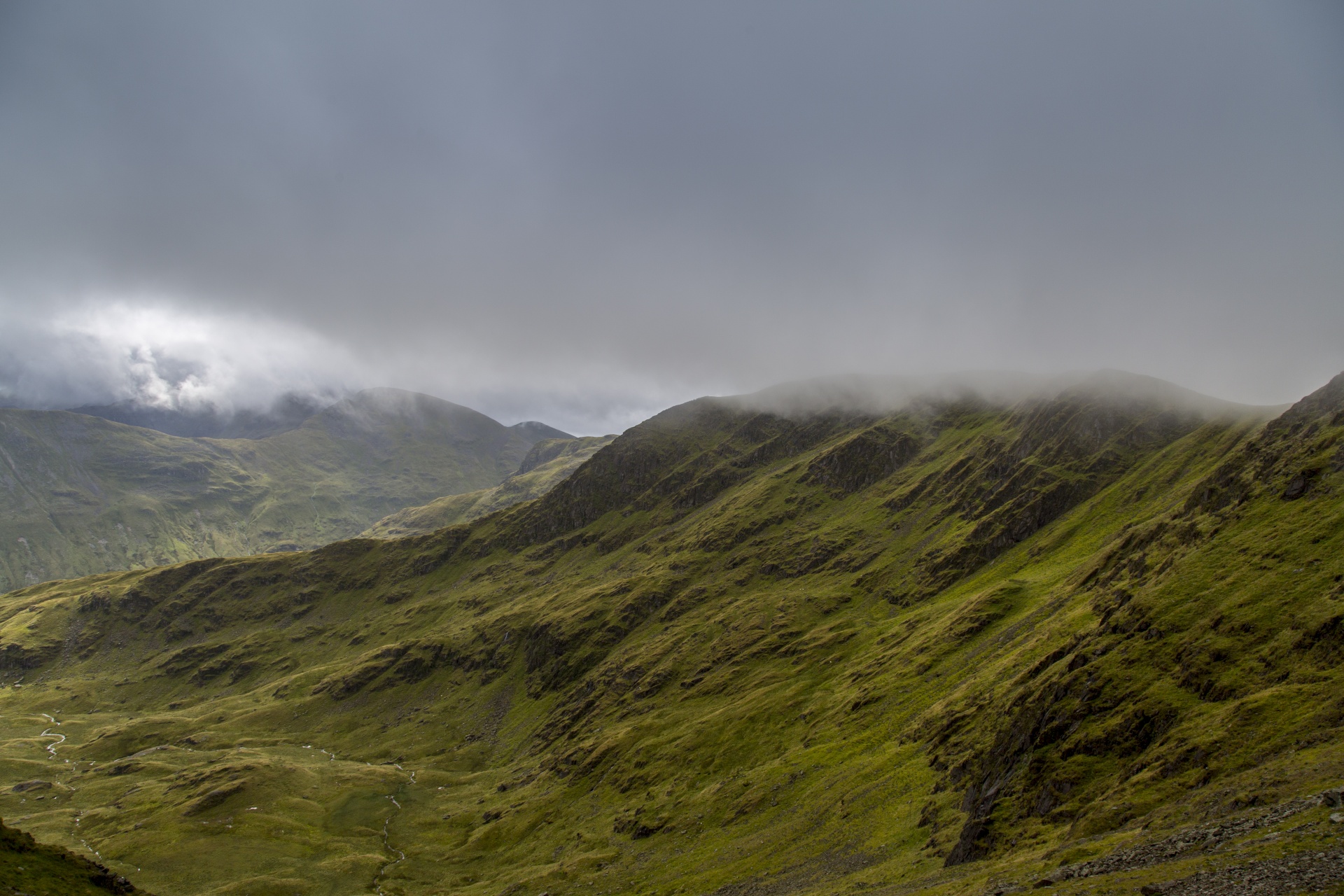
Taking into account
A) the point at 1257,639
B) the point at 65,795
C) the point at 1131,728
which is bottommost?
the point at 1131,728

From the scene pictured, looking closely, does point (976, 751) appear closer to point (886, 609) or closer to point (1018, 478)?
point (886, 609)

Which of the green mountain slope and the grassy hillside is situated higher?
the green mountain slope

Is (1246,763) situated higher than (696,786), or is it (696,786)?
(1246,763)

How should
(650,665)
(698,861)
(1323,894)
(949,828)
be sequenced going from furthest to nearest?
(650,665) < (698,861) < (949,828) < (1323,894)

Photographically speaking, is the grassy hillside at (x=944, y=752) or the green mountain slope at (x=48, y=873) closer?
the green mountain slope at (x=48, y=873)

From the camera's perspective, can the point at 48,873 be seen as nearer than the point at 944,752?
Yes

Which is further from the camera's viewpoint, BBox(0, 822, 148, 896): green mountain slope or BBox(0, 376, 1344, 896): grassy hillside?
BBox(0, 376, 1344, 896): grassy hillside

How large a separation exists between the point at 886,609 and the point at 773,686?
48.8 metres

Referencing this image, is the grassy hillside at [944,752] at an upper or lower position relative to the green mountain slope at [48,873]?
lower

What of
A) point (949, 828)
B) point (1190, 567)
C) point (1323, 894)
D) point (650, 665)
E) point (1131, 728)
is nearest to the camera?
point (1323, 894)

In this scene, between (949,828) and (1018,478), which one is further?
(1018,478)

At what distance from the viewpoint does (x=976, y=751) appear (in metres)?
70.6

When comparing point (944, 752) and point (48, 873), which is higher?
point (48, 873)

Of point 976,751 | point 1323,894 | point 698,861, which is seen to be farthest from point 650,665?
point 1323,894
